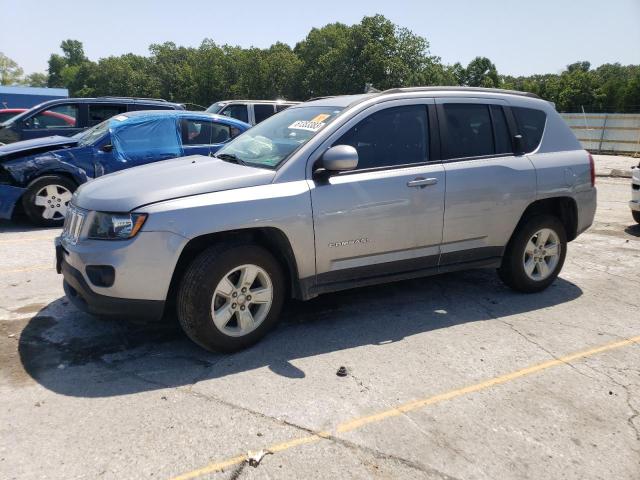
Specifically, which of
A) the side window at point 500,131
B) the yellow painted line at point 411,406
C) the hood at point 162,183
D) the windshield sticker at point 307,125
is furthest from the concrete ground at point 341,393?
the windshield sticker at point 307,125

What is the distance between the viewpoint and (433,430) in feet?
9.53

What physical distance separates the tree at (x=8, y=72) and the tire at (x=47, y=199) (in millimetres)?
117331

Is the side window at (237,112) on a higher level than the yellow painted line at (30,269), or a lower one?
higher

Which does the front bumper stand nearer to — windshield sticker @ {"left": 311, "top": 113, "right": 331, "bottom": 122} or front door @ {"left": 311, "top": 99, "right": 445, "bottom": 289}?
front door @ {"left": 311, "top": 99, "right": 445, "bottom": 289}

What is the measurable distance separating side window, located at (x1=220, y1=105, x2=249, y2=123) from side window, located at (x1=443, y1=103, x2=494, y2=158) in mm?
9781

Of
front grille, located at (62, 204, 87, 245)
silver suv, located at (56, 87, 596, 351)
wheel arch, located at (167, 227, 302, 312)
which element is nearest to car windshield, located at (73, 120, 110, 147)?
silver suv, located at (56, 87, 596, 351)

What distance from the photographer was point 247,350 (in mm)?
3787

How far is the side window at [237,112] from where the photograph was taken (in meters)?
13.5

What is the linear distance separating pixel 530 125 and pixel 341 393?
3.35 meters

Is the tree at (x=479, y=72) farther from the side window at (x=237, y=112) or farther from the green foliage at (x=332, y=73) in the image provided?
the side window at (x=237, y=112)

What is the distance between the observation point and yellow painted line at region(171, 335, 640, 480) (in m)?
2.56

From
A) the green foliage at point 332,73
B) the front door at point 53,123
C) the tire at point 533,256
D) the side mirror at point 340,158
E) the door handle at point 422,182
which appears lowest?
the tire at point 533,256

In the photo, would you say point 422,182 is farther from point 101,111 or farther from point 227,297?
point 101,111

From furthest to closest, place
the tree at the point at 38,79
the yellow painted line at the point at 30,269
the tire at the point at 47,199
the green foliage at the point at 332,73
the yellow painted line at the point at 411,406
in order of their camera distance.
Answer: the tree at the point at 38,79 → the green foliage at the point at 332,73 → the tire at the point at 47,199 → the yellow painted line at the point at 30,269 → the yellow painted line at the point at 411,406
